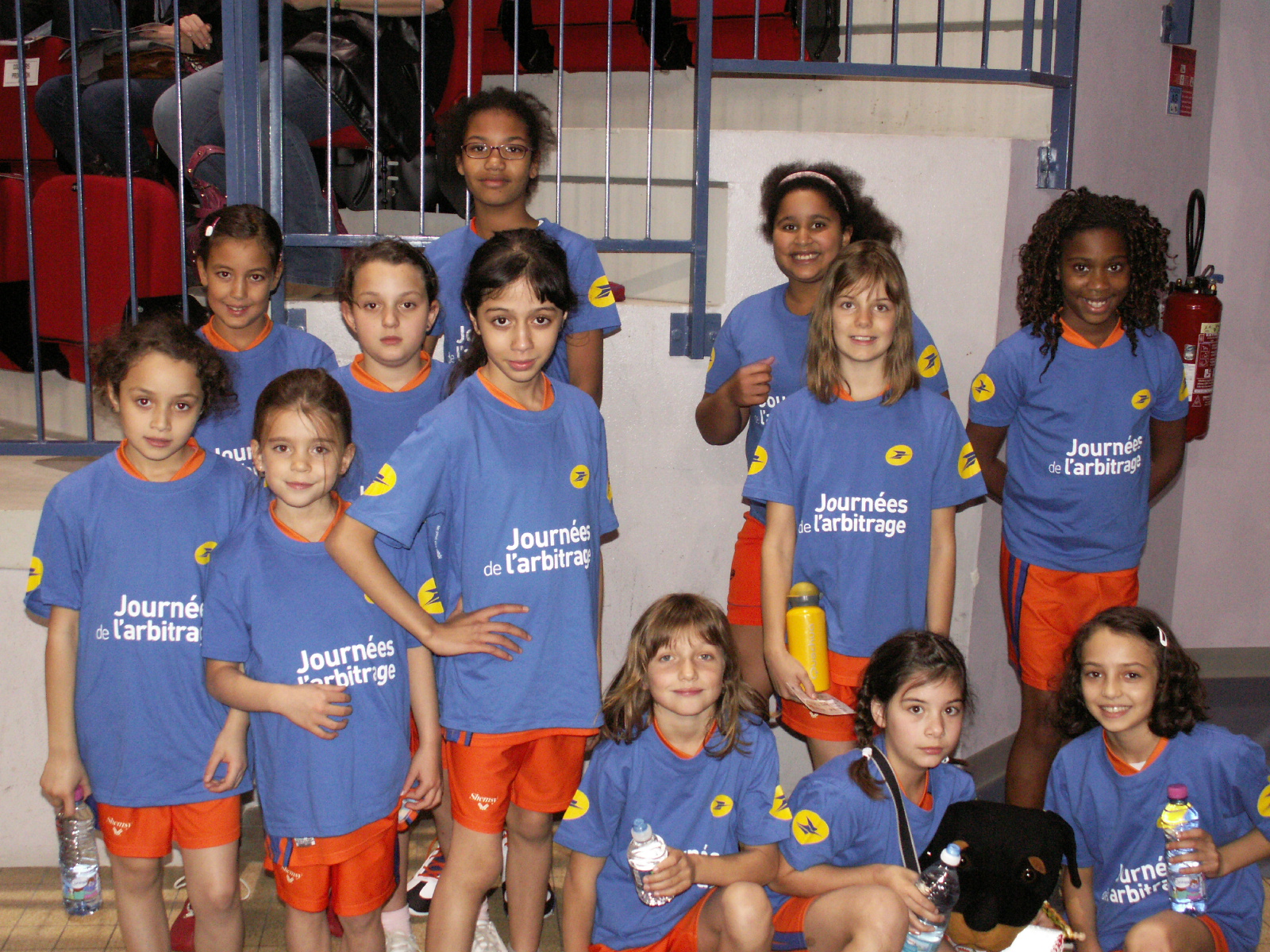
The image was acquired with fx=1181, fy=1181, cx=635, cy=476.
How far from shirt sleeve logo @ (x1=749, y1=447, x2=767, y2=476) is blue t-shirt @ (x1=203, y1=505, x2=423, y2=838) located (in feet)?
3.04

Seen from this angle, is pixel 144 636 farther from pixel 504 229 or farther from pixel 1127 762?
pixel 1127 762

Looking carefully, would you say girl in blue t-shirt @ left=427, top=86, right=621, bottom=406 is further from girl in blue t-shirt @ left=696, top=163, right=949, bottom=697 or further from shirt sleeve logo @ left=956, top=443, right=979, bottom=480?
shirt sleeve logo @ left=956, top=443, right=979, bottom=480

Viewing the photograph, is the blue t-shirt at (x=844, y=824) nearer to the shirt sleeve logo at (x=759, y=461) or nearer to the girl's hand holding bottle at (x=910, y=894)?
the girl's hand holding bottle at (x=910, y=894)

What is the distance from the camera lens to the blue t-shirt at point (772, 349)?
2896 millimetres

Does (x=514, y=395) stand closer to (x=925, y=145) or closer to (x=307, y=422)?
(x=307, y=422)

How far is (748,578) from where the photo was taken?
2.91 meters

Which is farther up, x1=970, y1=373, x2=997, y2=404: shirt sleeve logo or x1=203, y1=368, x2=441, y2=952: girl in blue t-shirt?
x1=970, y1=373, x2=997, y2=404: shirt sleeve logo

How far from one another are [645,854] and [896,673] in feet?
2.09

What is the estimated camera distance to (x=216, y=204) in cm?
319

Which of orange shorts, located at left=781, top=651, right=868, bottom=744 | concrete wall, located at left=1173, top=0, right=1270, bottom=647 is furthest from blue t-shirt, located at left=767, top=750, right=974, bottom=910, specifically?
concrete wall, located at left=1173, top=0, right=1270, bottom=647

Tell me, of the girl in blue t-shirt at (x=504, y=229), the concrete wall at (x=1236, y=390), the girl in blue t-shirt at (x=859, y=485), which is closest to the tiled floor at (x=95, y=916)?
the girl in blue t-shirt at (x=859, y=485)

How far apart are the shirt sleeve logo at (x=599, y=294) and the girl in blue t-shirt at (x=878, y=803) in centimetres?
107

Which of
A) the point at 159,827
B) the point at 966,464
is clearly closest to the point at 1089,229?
the point at 966,464

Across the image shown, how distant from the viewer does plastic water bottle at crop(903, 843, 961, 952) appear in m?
2.32
